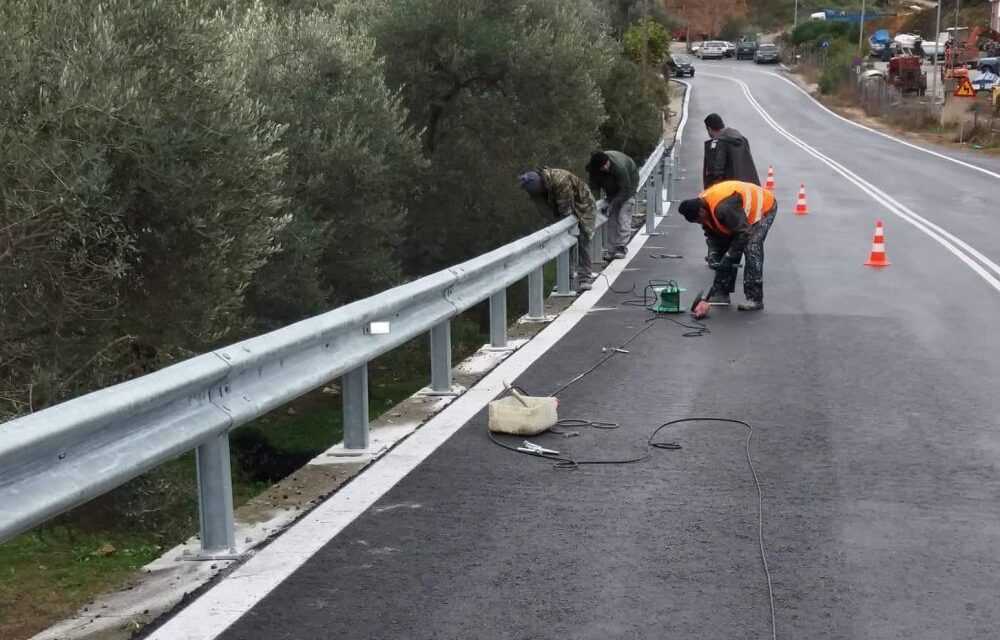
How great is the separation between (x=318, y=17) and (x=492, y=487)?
46.4ft

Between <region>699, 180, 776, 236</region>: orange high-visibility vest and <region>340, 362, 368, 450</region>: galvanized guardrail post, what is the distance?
6.42m

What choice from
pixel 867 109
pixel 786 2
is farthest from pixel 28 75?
pixel 786 2

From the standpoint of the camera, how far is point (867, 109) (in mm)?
70812

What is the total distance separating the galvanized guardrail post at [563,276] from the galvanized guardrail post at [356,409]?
23.6ft

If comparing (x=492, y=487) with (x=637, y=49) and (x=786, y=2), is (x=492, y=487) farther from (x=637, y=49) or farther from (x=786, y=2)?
(x=786, y=2)

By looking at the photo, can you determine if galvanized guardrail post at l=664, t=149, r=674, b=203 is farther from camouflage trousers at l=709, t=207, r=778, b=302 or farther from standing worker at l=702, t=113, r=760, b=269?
camouflage trousers at l=709, t=207, r=778, b=302

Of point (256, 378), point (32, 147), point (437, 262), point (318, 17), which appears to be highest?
point (318, 17)

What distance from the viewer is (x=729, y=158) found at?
49.4 feet

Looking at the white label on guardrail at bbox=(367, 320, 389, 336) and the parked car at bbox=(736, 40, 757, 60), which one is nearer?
the white label on guardrail at bbox=(367, 320, 389, 336)

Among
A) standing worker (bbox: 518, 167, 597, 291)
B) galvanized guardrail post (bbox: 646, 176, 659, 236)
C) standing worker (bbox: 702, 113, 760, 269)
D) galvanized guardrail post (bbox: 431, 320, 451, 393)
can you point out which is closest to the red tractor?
galvanized guardrail post (bbox: 646, 176, 659, 236)

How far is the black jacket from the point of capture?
591 inches

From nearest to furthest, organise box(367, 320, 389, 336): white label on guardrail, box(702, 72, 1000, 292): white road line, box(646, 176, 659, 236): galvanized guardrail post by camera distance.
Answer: box(367, 320, 389, 336): white label on guardrail, box(702, 72, 1000, 292): white road line, box(646, 176, 659, 236): galvanized guardrail post

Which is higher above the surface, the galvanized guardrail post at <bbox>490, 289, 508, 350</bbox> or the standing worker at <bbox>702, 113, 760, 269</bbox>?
the standing worker at <bbox>702, 113, 760, 269</bbox>

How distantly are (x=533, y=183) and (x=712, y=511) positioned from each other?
8269 mm
